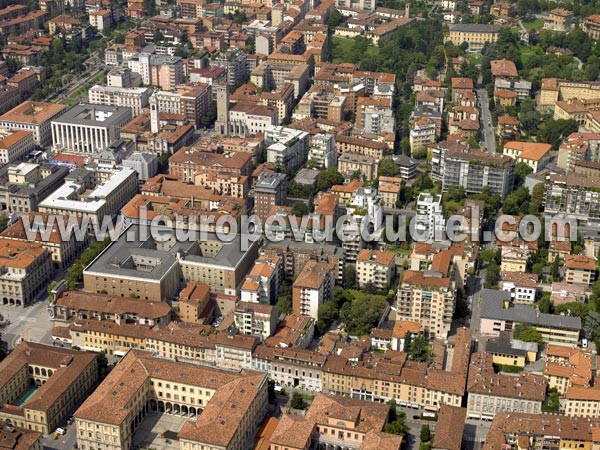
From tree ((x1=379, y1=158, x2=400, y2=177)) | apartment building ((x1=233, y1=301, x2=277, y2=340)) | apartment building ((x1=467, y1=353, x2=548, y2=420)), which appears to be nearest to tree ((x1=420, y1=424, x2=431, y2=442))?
apartment building ((x1=467, y1=353, x2=548, y2=420))

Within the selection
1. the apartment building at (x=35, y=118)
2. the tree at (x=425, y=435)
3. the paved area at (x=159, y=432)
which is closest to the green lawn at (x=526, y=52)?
the apartment building at (x=35, y=118)

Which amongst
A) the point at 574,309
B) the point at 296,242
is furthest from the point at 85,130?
the point at 574,309

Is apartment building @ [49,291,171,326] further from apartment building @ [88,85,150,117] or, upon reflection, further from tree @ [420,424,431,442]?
apartment building @ [88,85,150,117]

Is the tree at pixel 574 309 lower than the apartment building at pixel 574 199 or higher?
lower

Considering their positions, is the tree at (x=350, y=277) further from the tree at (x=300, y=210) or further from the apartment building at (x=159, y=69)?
the apartment building at (x=159, y=69)

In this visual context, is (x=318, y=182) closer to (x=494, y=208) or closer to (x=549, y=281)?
(x=494, y=208)

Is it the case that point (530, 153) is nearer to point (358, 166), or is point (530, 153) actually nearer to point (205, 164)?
point (358, 166)
